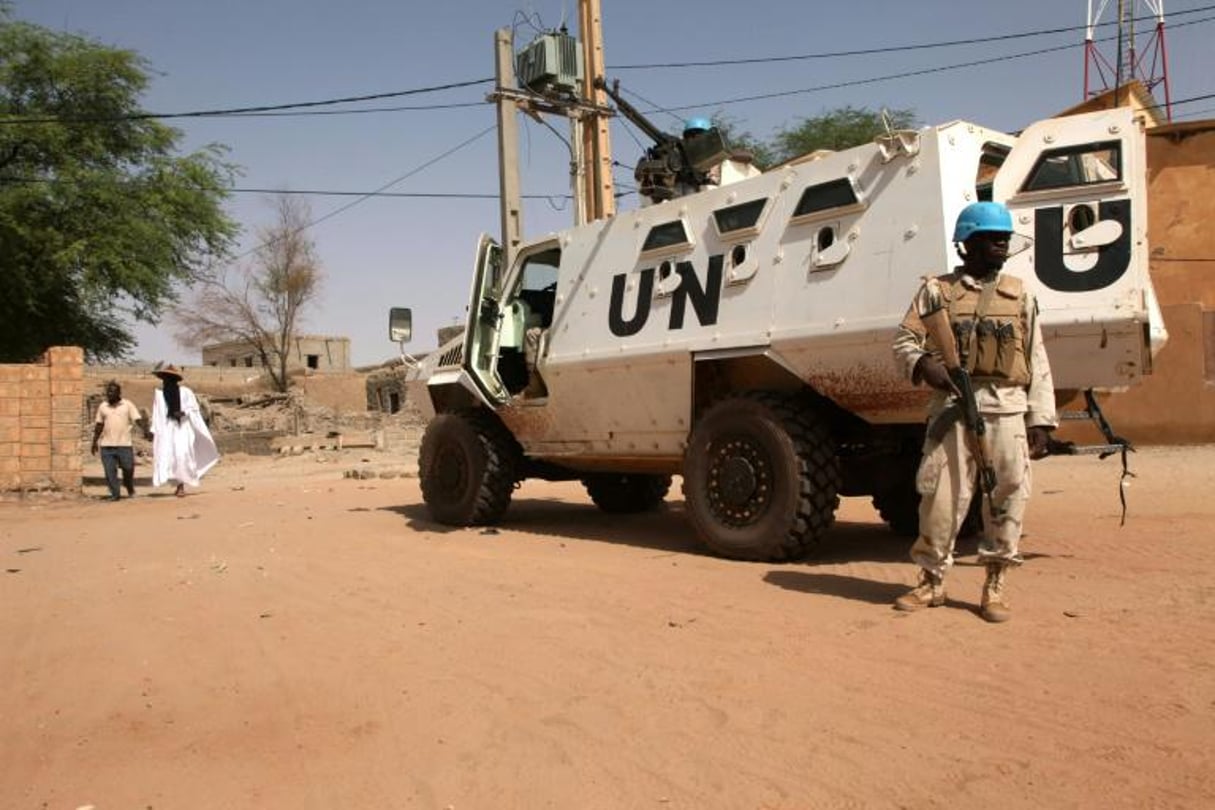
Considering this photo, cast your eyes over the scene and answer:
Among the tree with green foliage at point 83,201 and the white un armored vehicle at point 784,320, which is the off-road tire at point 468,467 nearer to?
the white un armored vehicle at point 784,320

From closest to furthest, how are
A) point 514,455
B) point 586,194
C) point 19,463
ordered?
point 514,455 < point 19,463 < point 586,194

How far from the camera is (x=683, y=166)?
7.58 meters

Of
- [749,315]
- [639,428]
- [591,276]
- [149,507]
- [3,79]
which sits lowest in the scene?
[149,507]

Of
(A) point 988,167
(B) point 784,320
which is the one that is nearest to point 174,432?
(B) point 784,320

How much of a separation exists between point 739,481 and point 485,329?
3259 millimetres

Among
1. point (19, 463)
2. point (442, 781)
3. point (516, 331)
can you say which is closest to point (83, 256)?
point (19, 463)

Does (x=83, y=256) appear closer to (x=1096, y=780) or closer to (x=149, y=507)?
(x=149, y=507)

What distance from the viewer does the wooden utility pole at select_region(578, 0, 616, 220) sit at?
1471 centimetres

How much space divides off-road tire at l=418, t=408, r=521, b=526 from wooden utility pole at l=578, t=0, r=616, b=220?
7038 millimetres

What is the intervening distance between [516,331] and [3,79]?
16.0m

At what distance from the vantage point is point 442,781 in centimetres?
281

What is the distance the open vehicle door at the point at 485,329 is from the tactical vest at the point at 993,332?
179 inches

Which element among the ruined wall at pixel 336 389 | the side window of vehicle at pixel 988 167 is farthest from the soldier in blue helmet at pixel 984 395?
the ruined wall at pixel 336 389

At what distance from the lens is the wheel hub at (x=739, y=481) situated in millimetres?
5820
